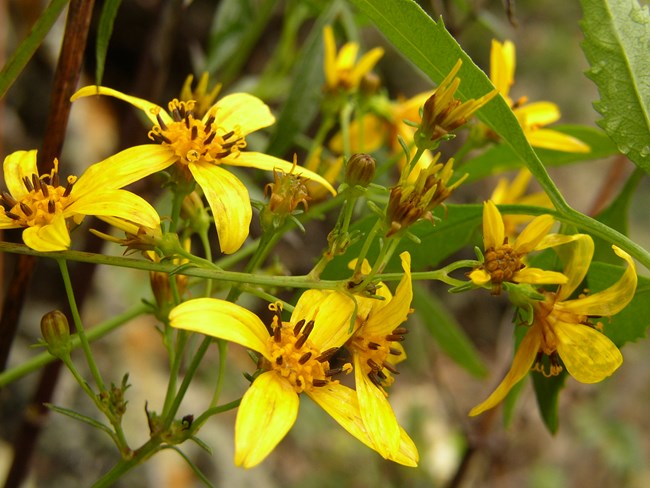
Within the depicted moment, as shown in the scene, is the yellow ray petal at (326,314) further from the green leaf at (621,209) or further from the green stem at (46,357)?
the green leaf at (621,209)

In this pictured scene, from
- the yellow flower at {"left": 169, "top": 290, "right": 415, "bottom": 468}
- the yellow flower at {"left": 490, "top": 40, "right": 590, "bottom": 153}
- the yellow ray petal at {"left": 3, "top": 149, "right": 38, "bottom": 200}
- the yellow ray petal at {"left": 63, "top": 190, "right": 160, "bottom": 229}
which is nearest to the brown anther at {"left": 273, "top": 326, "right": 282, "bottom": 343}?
the yellow flower at {"left": 169, "top": 290, "right": 415, "bottom": 468}

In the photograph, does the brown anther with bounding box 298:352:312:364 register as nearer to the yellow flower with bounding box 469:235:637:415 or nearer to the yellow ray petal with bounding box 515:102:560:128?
the yellow flower with bounding box 469:235:637:415

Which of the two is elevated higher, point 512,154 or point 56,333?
point 512,154

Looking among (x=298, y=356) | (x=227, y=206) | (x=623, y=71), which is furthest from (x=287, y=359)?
(x=623, y=71)

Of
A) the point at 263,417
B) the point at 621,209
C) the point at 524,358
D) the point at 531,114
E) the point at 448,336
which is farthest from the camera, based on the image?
the point at 448,336

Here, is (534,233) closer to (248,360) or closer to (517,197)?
(517,197)

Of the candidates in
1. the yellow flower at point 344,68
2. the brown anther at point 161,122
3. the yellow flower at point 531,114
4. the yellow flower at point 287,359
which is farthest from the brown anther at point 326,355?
the yellow flower at point 344,68
